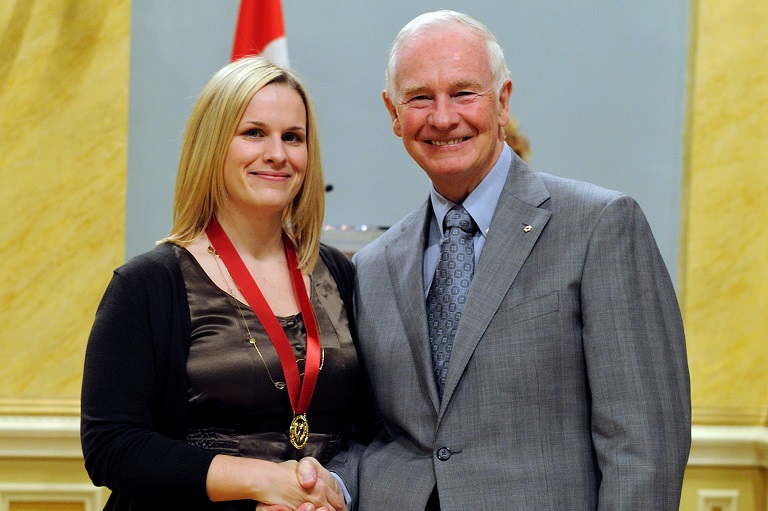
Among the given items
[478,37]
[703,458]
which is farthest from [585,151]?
[478,37]

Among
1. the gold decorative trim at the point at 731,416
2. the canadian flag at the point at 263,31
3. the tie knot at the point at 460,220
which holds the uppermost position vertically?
the canadian flag at the point at 263,31

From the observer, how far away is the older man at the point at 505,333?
2.17 meters

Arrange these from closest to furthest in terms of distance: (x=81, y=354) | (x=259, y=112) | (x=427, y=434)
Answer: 1. (x=427, y=434)
2. (x=259, y=112)
3. (x=81, y=354)

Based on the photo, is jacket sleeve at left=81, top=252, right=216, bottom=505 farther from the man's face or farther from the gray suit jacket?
the man's face

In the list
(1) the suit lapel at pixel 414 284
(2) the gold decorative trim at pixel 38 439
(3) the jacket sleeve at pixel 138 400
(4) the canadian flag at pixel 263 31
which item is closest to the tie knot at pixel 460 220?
(1) the suit lapel at pixel 414 284

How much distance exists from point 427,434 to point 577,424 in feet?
1.20

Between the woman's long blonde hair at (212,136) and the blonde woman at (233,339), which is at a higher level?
the woman's long blonde hair at (212,136)

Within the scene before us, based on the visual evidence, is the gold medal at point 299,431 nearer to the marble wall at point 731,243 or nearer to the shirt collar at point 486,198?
the shirt collar at point 486,198

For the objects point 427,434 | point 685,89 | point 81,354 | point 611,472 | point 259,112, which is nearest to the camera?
point 611,472

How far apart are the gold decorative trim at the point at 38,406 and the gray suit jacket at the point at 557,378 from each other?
7.67 feet

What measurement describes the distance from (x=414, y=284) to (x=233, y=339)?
484mm

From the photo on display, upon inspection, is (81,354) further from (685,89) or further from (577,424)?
(685,89)

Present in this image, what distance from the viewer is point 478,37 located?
246cm

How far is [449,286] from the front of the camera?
7.91 ft
